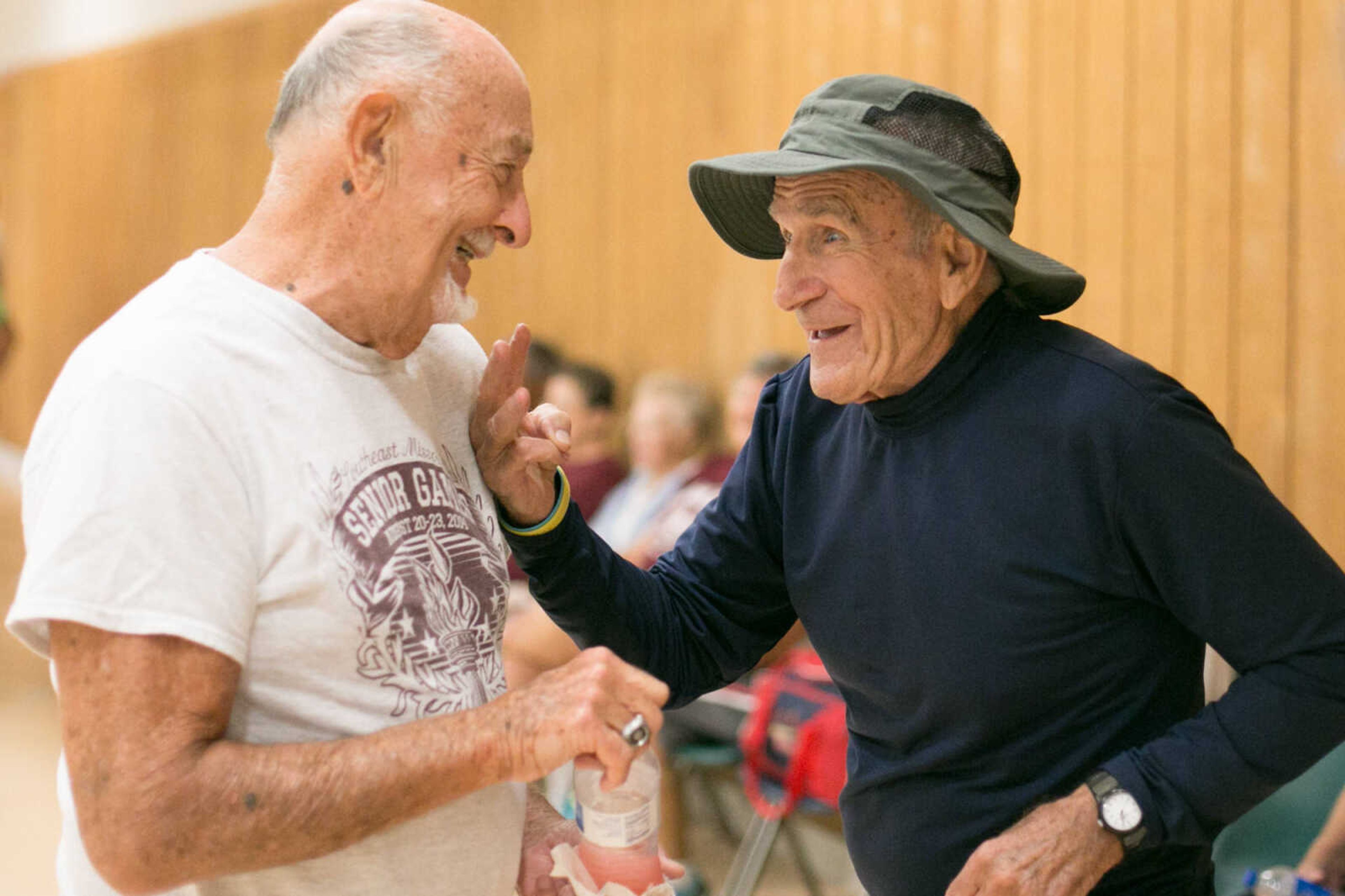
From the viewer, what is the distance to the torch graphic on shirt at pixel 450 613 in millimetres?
1466

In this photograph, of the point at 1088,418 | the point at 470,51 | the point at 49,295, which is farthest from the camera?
the point at 49,295

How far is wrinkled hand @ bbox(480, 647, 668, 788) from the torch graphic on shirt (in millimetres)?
134

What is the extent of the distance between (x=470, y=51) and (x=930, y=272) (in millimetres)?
719

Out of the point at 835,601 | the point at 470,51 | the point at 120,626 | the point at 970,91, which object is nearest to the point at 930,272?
the point at 835,601

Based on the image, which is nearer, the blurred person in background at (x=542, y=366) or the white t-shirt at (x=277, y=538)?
the white t-shirt at (x=277, y=538)

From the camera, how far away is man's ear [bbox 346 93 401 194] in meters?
1.44

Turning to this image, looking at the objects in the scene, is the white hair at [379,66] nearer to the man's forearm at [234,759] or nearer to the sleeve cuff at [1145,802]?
the man's forearm at [234,759]

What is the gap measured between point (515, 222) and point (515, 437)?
0.31 meters

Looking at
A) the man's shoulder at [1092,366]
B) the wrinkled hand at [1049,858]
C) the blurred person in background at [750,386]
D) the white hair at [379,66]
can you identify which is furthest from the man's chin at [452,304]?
the blurred person in background at [750,386]

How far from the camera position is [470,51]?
4.91 ft

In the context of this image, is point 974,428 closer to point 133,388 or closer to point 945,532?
point 945,532

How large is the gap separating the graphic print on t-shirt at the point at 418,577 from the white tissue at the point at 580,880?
0.73 feet

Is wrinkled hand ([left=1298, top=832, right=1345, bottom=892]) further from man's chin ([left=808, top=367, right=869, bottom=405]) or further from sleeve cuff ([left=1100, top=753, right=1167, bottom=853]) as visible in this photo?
man's chin ([left=808, top=367, right=869, bottom=405])

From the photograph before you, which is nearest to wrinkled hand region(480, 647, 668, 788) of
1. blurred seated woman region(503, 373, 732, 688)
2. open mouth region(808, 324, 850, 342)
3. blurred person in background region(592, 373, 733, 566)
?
open mouth region(808, 324, 850, 342)
